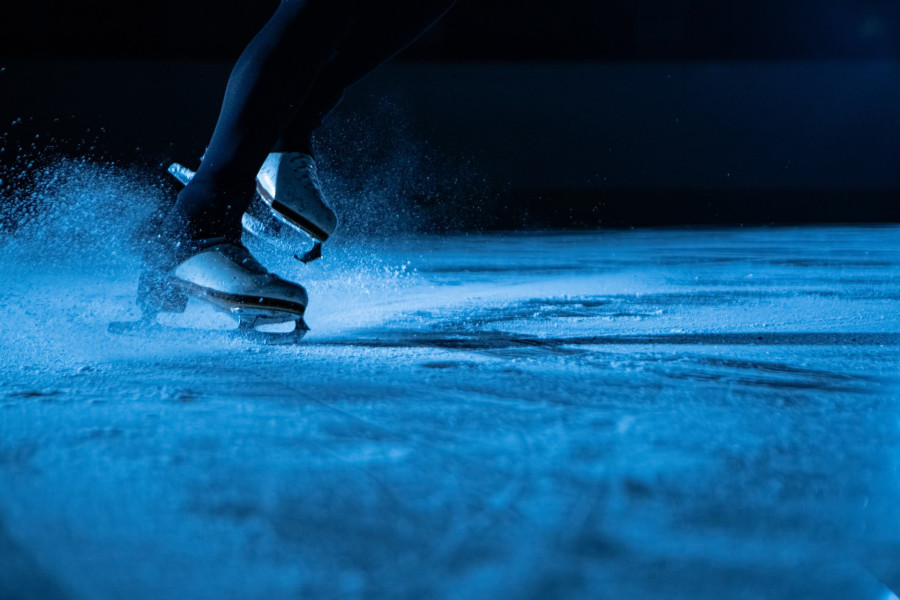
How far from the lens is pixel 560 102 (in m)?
3.65

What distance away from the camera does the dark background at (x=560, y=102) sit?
3414 millimetres

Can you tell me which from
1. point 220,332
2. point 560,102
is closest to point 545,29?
point 560,102

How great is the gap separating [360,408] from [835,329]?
59cm

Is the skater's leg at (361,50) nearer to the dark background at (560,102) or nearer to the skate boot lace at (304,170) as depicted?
the skate boot lace at (304,170)

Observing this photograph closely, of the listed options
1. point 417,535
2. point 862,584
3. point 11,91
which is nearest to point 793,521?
point 862,584

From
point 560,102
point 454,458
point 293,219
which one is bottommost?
point 454,458

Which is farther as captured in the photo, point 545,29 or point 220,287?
point 545,29

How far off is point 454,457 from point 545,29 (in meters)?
3.35

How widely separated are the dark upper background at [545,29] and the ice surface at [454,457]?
8.88 feet

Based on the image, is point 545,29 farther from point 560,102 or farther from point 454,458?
point 454,458

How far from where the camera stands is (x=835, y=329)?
3.05 ft

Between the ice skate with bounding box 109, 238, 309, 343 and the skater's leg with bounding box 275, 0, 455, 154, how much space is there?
0.19 m

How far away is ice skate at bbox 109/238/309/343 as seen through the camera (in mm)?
781

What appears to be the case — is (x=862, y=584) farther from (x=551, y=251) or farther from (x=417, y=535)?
(x=551, y=251)
